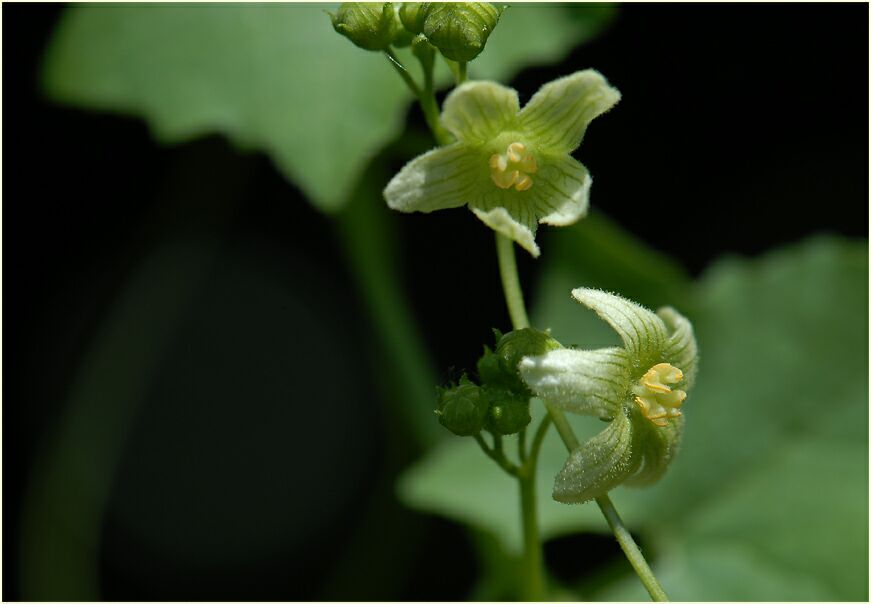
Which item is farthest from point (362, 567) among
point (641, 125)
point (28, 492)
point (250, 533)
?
point (641, 125)

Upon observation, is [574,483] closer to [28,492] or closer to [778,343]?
[778,343]

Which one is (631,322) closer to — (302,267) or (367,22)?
(367,22)

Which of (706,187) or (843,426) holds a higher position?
(706,187)

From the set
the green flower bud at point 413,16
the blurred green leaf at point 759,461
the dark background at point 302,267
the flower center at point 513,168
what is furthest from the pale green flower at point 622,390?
the dark background at point 302,267

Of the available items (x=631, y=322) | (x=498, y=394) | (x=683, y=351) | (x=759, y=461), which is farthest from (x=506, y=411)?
(x=759, y=461)

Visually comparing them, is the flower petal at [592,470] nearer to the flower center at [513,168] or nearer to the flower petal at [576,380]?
the flower petal at [576,380]

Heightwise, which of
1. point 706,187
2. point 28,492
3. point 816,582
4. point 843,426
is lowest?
point 28,492
